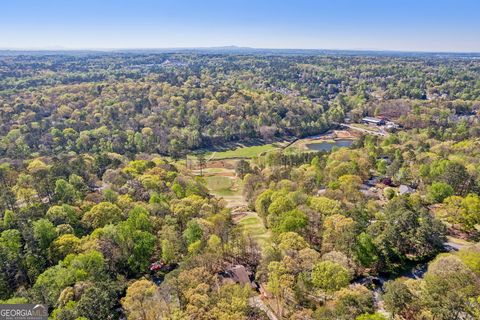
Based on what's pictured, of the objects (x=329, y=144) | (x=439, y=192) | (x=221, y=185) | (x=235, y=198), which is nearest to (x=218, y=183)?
(x=221, y=185)

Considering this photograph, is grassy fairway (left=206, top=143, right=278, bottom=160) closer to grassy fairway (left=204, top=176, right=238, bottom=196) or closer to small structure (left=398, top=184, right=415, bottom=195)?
grassy fairway (left=204, top=176, right=238, bottom=196)

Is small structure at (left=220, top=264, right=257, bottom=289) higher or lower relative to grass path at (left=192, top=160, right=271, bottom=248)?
higher

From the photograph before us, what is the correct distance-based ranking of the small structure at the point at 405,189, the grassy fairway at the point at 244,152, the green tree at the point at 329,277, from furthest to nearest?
the grassy fairway at the point at 244,152
the small structure at the point at 405,189
the green tree at the point at 329,277

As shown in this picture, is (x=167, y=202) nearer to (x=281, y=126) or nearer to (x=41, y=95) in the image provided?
(x=281, y=126)

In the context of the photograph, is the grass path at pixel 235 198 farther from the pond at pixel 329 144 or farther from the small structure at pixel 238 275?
the pond at pixel 329 144

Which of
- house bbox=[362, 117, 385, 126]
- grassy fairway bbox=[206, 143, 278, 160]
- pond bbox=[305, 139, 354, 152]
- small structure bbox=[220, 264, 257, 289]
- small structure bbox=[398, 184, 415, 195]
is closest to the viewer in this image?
small structure bbox=[220, 264, 257, 289]

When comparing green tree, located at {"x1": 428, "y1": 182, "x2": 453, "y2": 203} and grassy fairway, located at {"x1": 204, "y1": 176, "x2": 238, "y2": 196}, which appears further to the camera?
grassy fairway, located at {"x1": 204, "y1": 176, "x2": 238, "y2": 196}

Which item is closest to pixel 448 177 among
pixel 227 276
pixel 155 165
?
pixel 227 276

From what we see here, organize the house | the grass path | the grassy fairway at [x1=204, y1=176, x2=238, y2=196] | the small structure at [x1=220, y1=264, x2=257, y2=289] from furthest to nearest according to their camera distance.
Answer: the house < the grassy fairway at [x1=204, y1=176, x2=238, y2=196] < the grass path < the small structure at [x1=220, y1=264, x2=257, y2=289]

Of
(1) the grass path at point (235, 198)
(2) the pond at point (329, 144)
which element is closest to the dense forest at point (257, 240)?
(1) the grass path at point (235, 198)

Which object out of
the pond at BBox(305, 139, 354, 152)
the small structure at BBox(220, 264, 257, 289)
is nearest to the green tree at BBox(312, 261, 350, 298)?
the small structure at BBox(220, 264, 257, 289)

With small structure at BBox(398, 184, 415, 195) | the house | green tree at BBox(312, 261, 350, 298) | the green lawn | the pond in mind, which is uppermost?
green tree at BBox(312, 261, 350, 298)
